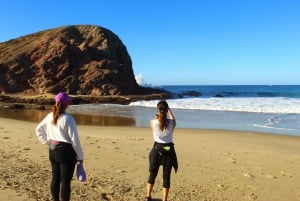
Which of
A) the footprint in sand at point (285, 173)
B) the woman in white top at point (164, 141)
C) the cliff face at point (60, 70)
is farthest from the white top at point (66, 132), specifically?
the cliff face at point (60, 70)

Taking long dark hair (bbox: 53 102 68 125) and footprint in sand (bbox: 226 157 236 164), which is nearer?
long dark hair (bbox: 53 102 68 125)

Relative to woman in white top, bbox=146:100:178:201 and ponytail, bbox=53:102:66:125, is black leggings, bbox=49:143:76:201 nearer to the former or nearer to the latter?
ponytail, bbox=53:102:66:125

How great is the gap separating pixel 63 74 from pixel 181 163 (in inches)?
1392

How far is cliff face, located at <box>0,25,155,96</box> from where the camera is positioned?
4106cm

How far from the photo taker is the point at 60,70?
139 feet

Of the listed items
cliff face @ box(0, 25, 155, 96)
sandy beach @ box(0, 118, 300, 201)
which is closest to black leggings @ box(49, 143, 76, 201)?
sandy beach @ box(0, 118, 300, 201)

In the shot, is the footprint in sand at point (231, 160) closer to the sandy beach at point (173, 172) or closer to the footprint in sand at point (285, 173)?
the sandy beach at point (173, 172)

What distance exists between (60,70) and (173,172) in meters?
36.4

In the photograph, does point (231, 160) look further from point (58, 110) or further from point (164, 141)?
point (58, 110)

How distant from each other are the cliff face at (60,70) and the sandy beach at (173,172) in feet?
97.4

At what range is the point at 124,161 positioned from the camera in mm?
8562

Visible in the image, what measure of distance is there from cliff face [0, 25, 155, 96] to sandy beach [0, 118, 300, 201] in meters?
29.7

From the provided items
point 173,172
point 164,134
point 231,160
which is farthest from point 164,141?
point 231,160

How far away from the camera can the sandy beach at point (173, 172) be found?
6289mm
